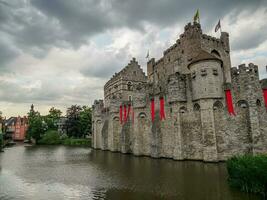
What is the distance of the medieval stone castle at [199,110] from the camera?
Answer: 66.6 feet

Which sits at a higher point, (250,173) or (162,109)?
(162,109)

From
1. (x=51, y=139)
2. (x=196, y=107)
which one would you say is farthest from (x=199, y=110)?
(x=51, y=139)

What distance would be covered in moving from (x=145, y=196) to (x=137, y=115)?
1777cm

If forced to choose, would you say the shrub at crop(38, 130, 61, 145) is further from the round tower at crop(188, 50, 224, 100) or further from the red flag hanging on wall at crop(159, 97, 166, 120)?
the round tower at crop(188, 50, 224, 100)

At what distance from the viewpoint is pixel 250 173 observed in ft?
32.4

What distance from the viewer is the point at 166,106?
24750 mm

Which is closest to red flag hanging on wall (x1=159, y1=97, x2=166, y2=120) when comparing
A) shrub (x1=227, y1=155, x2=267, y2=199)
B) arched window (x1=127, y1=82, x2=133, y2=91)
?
shrub (x1=227, y1=155, x2=267, y2=199)

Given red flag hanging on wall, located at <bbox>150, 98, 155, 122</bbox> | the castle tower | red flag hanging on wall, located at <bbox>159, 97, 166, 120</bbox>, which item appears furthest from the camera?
red flag hanging on wall, located at <bbox>150, 98, 155, 122</bbox>

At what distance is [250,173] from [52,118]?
68.7m

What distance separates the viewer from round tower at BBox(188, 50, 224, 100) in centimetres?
2117

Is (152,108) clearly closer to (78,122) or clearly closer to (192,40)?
(192,40)

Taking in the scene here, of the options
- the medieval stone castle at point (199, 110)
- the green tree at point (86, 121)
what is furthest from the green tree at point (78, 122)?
the medieval stone castle at point (199, 110)

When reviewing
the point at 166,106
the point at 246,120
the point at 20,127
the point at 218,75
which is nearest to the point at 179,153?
the point at 166,106

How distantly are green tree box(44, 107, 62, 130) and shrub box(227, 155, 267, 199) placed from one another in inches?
2601
